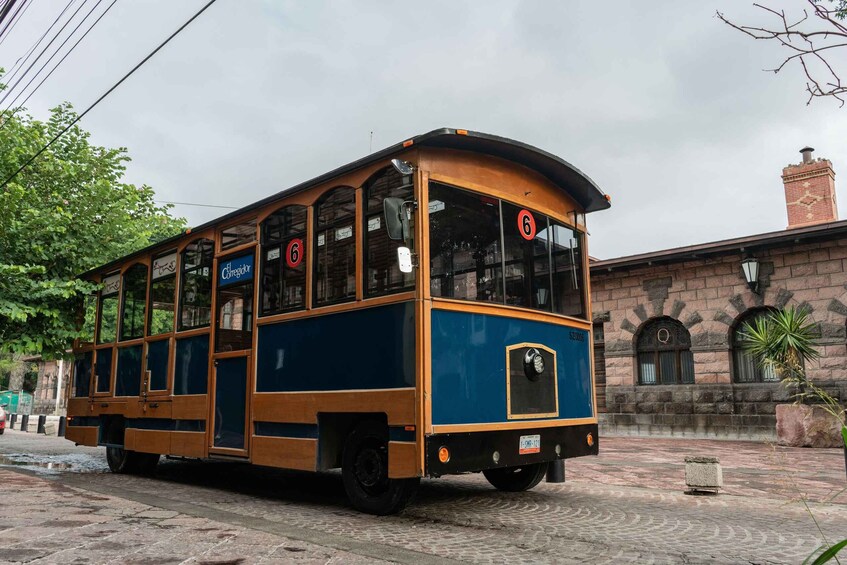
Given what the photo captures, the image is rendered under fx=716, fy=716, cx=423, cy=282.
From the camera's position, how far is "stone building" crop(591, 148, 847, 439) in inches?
558

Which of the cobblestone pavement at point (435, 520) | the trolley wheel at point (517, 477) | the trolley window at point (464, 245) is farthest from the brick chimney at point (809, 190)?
the trolley window at point (464, 245)

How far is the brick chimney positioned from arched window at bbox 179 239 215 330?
15200 mm

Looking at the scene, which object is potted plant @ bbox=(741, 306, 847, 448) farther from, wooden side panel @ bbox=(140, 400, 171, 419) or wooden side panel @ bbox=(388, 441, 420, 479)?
wooden side panel @ bbox=(140, 400, 171, 419)

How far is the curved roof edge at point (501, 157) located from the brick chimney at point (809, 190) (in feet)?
41.5

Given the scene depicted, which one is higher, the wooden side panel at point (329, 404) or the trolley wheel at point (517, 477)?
the wooden side panel at point (329, 404)

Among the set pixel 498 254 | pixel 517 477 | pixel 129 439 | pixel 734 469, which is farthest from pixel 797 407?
pixel 129 439

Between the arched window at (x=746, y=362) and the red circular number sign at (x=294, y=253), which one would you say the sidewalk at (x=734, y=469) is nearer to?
the arched window at (x=746, y=362)

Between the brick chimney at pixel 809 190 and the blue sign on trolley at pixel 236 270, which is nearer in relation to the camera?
the blue sign on trolley at pixel 236 270

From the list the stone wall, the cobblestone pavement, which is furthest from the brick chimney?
the cobblestone pavement

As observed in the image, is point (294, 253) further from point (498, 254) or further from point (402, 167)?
point (498, 254)

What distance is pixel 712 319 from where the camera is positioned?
15.7m

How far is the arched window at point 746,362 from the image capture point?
15070 millimetres

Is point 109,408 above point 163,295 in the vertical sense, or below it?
below

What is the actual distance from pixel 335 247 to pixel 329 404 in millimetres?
1536
